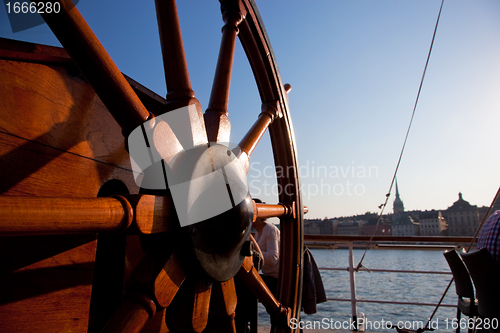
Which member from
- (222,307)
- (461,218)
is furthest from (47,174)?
(461,218)

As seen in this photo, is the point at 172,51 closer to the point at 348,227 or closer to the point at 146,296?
the point at 146,296

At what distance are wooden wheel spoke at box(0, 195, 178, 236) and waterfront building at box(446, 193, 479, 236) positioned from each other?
36246 millimetres

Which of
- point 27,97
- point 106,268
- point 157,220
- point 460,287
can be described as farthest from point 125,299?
point 460,287

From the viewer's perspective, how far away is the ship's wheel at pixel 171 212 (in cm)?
56

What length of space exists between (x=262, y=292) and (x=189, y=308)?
0.40 meters

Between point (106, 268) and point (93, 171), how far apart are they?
311 millimetres

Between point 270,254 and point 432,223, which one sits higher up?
point 270,254

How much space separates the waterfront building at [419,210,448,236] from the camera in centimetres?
3866

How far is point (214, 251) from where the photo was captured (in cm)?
76

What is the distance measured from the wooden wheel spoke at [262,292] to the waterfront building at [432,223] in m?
43.7

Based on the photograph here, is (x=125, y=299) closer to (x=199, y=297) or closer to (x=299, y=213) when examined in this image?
(x=199, y=297)

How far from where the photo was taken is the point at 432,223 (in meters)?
42.6

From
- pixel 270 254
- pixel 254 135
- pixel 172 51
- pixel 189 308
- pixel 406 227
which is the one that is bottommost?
pixel 406 227

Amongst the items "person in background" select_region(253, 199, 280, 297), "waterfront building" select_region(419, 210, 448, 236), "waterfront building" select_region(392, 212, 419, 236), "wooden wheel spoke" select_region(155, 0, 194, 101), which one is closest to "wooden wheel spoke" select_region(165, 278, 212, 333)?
"wooden wheel spoke" select_region(155, 0, 194, 101)
